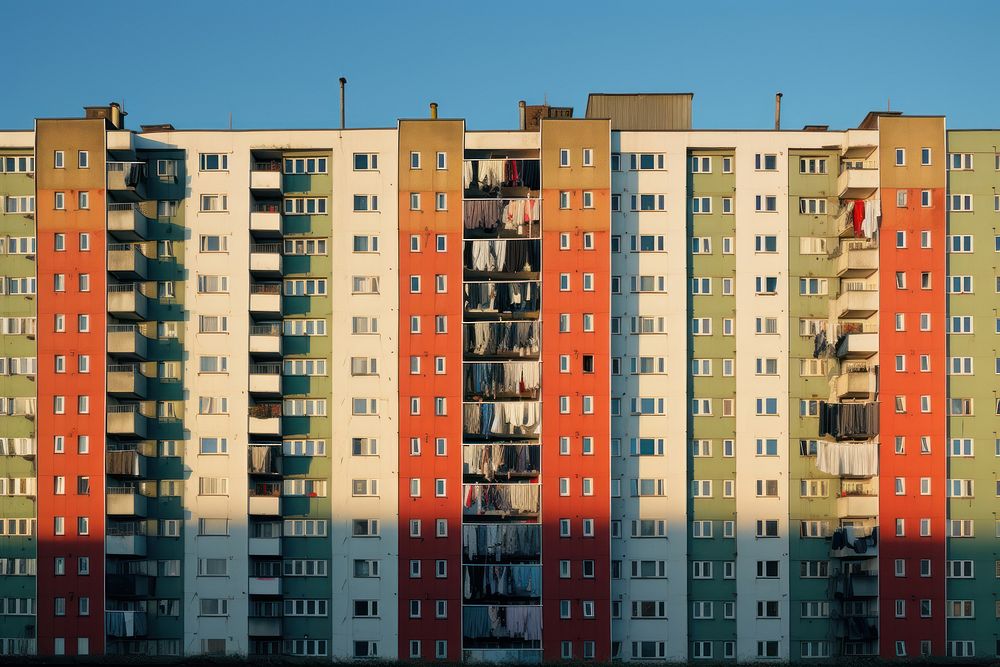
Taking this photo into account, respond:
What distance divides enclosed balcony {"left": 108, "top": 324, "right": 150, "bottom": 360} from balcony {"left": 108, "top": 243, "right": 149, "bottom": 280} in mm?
4181

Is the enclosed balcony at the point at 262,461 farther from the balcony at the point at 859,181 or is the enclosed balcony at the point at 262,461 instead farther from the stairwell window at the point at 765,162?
the balcony at the point at 859,181

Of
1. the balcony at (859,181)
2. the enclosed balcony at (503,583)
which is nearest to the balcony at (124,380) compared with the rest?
the enclosed balcony at (503,583)

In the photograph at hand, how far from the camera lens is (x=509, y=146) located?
11488 centimetres

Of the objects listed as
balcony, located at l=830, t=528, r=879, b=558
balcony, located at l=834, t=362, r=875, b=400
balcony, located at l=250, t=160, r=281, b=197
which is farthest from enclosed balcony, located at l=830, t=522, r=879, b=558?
balcony, located at l=250, t=160, r=281, b=197

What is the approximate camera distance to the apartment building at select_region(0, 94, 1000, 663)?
364 feet

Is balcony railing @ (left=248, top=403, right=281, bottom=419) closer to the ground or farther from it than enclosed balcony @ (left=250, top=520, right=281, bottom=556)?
farther from it

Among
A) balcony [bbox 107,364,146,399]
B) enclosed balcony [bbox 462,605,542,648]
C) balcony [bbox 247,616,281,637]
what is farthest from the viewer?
balcony [bbox 107,364,146,399]

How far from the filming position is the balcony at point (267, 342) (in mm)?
113188

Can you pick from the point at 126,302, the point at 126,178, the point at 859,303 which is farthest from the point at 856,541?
the point at 126,178

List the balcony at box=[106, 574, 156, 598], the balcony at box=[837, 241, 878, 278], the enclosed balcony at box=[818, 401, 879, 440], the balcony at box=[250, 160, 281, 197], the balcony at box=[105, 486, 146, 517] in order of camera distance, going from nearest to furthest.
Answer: the balcony at box=[106, 574, 156, 598]
the balcony at box=[105, 486, 146, 517]
the enclosed balcony at box=[818, 401, 879, 440]
the balcony at box=[837, 241, 878, 278]
the balcony at box=[250, 160, 281, 197]

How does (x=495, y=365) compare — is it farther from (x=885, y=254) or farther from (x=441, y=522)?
(x=885, y=254)

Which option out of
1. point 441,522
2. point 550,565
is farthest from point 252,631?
point 550,565

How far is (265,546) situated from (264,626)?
20.9ft

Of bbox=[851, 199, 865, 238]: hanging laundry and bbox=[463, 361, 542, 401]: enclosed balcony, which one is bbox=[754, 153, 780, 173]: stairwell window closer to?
bbox=[851, 199, 865, 238]: hanging laundry
